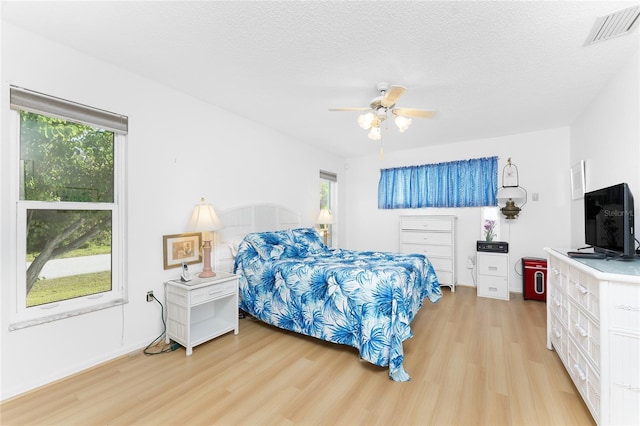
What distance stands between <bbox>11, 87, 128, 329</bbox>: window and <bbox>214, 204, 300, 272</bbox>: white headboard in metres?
1.02

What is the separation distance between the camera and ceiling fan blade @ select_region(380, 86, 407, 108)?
2.20 meters

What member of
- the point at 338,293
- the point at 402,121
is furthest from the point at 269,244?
the point at 402,121

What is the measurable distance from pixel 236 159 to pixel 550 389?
364 cm

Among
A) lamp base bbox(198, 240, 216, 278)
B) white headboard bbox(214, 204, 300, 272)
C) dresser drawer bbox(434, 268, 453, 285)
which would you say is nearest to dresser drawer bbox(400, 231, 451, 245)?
dresser drawer bbox(434, 268, 453, 285)

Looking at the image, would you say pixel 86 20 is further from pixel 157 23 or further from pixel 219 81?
pixel 219 81

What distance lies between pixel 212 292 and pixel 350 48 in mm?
2423

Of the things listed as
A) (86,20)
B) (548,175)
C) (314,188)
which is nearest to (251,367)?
(86,20)

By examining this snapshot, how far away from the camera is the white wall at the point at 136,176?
1.92 m

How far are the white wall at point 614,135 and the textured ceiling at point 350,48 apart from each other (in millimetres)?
143

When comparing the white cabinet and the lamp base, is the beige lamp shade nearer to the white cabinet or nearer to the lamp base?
the lamp base

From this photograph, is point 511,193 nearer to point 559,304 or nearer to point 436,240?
point 436,240

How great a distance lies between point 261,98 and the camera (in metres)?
3.06

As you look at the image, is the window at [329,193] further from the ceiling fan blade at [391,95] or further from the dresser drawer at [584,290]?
the dresser drawer at [584,290]

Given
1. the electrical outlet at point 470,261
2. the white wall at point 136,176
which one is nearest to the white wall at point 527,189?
the electrical outlet at point 470,261
